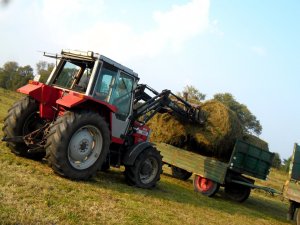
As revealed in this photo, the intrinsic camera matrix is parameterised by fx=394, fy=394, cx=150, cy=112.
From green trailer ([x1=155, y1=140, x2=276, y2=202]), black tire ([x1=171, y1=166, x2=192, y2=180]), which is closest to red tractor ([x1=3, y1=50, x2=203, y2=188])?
green trailer ([x1=155, y1=140, x2=276, y2=202])

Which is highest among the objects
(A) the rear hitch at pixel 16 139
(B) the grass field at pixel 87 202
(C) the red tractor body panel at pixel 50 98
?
(C) the red tractor body panel at pixel 50 98

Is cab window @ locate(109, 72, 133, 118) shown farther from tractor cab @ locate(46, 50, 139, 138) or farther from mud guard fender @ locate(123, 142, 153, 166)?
mud guard fender @ locate(123, 142, 153, 166)

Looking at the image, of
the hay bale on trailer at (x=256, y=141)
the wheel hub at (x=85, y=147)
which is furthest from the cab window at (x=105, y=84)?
the hay bale on trailer at (x=256, y=141)

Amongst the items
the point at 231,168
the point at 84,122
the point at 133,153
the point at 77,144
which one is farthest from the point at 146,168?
the point at 231,168

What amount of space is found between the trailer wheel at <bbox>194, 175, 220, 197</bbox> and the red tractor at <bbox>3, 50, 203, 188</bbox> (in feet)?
9.34

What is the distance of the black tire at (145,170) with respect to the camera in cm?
879

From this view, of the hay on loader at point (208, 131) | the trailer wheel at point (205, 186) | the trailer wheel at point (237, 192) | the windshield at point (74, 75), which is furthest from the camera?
the trailer wheel at point (237, 192)

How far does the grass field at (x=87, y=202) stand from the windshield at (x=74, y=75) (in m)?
1.79

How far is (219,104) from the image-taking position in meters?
12.1

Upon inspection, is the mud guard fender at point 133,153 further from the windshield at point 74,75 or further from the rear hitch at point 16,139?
the rear hitch at point 16,139

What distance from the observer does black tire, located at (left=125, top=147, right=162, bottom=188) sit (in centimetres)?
879

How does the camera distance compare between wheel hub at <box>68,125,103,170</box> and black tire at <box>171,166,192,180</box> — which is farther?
black tire at <box>171,166,192,180</box>

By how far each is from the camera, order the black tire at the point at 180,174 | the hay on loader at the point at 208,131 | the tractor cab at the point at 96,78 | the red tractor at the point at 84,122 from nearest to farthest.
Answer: the red tractor at the point at 84,122
the tractor cab at the point at 96,78
the hay on loader at the point at 208,131
the black tire at the point at 180,174

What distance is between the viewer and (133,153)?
28.7 feet
